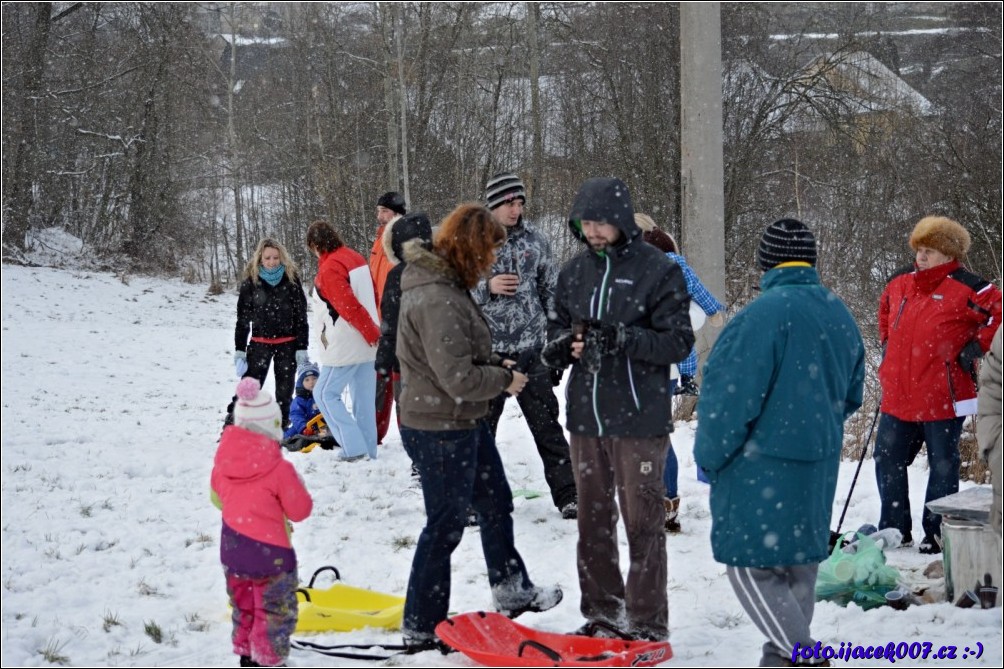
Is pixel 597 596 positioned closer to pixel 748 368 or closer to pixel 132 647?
pixel 748 368

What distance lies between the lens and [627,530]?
4062 millimetres

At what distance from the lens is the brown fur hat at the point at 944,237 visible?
16.8 feet

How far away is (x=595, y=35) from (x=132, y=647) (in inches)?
833

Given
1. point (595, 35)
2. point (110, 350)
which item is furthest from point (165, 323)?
point (595, 35)

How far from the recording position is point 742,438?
3.49m

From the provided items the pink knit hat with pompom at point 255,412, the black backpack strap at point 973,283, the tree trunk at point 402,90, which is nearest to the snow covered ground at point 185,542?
the pink knit hat with pompom at point 255,412

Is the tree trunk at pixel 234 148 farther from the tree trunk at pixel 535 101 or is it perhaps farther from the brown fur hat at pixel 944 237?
the brown fur hat at pixel 944 237

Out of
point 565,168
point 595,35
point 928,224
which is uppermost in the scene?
point 595,35

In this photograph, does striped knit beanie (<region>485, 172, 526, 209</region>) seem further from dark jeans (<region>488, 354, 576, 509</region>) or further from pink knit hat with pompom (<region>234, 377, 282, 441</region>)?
pink knit hat with pompom (<region>234, 377, 282, 441</region>)

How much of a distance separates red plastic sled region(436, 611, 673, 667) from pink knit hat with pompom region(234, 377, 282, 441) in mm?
1047

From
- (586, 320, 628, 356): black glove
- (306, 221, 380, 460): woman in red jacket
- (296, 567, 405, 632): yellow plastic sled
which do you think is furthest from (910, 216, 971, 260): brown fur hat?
(306, 221, 380, 460): woman in red jacket

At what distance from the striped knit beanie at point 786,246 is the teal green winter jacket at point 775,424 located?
140 millimetres

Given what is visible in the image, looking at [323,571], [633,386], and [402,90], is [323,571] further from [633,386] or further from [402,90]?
[402,90]

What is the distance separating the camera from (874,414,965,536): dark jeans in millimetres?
5234
